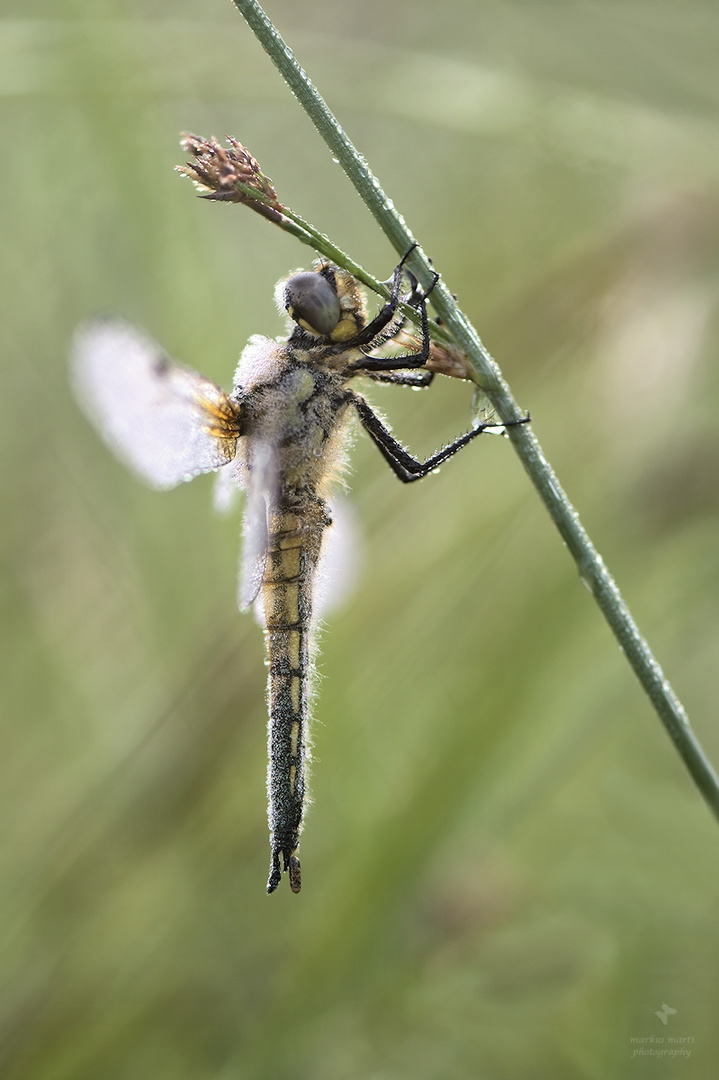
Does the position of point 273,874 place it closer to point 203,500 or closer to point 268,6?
point 203,500

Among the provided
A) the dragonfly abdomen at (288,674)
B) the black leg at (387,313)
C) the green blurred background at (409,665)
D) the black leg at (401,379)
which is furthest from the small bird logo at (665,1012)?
the black leg at (387,313)

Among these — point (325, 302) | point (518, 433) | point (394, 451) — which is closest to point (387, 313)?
point (325, 302)

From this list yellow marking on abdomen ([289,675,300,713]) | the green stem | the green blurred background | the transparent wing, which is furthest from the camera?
the green blurred background

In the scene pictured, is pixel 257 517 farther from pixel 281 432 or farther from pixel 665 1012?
pixel 665 1012

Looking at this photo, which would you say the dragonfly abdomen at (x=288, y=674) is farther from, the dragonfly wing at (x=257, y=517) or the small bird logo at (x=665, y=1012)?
the small bird logo at (x=665, y=1012)

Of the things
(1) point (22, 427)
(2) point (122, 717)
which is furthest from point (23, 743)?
(1) point (22, 427)

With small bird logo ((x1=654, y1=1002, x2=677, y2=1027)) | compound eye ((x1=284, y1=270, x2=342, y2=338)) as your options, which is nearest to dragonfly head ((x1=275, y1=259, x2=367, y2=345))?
compound eye ((x1=284, y1=270, x2=342, y2=338))

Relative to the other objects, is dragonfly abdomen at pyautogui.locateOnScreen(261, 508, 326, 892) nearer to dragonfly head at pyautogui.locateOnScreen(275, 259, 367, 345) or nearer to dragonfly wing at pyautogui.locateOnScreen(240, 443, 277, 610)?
dragonfly wing at pyautogui.locateOnScreen(240, 443, 277, 610)
